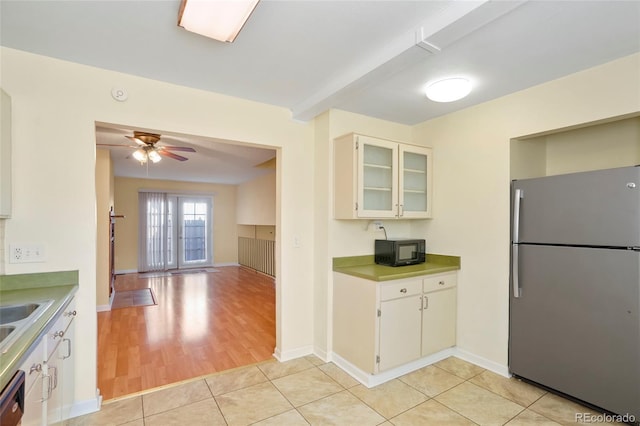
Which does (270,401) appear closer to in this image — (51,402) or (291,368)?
(291,368)

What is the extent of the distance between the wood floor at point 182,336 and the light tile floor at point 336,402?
28 centimetres

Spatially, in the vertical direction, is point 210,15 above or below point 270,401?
above

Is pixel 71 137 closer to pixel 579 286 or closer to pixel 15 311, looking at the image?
pixel 15 311

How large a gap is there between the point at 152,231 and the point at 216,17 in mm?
7607

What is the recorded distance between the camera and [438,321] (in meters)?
2.90

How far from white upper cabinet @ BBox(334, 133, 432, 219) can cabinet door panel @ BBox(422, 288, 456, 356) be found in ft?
2.61

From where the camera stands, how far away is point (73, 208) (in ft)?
6.97

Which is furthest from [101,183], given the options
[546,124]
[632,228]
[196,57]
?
[632,228]

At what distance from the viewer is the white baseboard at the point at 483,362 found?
2.66 m

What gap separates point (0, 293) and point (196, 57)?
186cm

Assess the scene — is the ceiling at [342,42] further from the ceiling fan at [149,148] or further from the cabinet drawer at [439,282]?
the cabinet drawer at [439,282]

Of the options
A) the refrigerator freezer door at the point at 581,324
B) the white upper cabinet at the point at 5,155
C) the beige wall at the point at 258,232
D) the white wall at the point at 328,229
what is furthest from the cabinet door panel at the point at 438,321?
the beige wall at the point at 258,232

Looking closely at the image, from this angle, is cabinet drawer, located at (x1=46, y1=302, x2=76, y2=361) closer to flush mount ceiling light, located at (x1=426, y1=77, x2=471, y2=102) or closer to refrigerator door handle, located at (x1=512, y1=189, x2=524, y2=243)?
flush mount ceiling light, located at (x1=426, y1=77, x2=471, y2=102)

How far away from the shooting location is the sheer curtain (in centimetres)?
791
